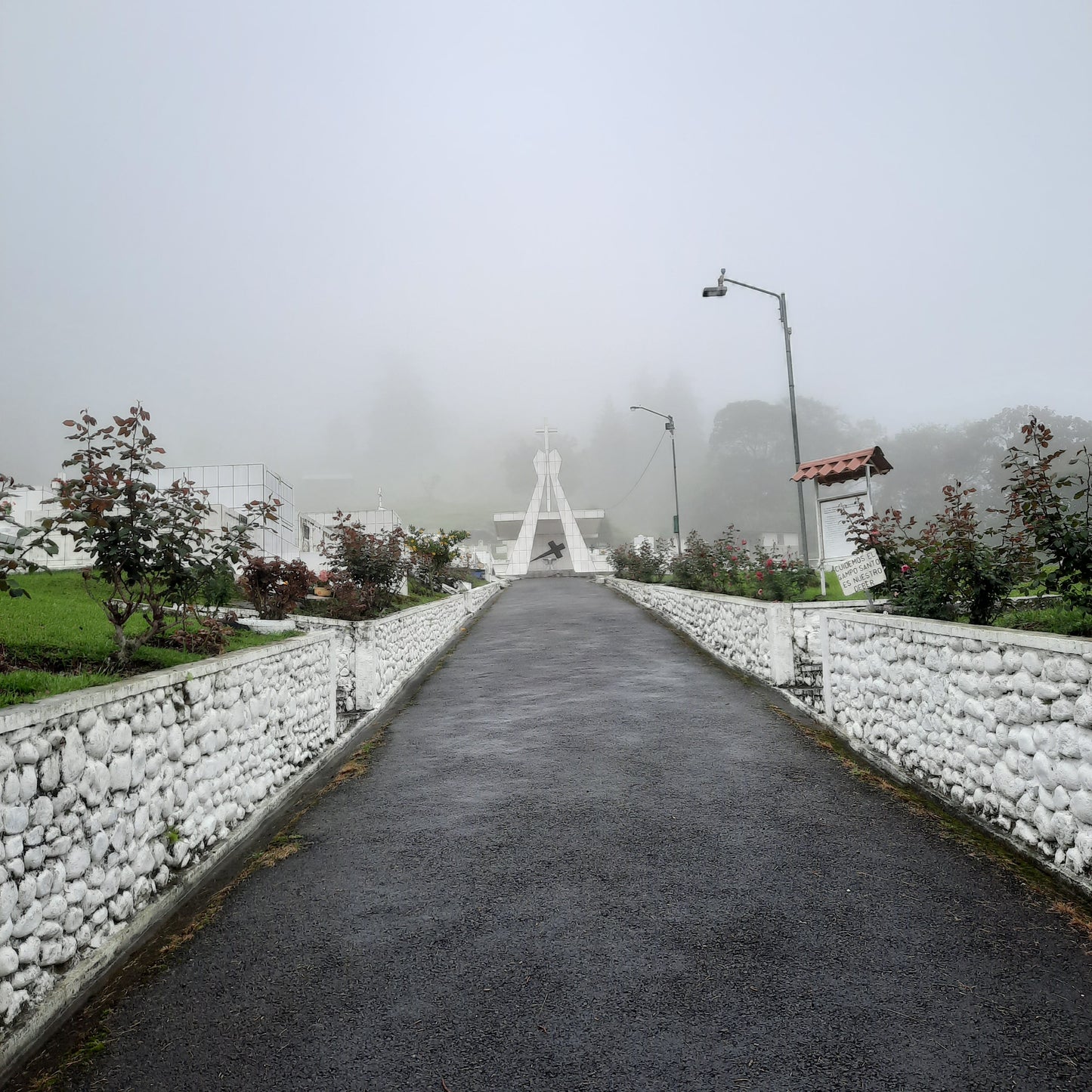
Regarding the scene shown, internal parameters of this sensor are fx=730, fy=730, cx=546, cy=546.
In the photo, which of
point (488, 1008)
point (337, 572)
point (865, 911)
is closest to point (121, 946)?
point (488, 1008)

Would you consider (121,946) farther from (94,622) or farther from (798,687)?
(798,687)

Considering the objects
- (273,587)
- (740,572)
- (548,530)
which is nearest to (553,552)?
(548,530)

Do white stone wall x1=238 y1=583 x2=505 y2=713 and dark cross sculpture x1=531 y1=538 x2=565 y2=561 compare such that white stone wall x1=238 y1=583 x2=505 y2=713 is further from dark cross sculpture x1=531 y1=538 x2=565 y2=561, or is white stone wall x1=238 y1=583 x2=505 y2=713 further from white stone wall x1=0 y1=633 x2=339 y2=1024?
dark cross sculpture x1=531 y1=538 x2=565 y2=561

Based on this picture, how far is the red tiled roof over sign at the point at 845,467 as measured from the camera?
493 inches

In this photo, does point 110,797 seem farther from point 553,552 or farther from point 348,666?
point 553,552

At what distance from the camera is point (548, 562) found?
229 ft

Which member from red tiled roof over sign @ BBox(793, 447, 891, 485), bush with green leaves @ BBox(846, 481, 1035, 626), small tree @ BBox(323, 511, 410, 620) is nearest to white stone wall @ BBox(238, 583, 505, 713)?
small tree @ BBox(323, 511, 410, 620)

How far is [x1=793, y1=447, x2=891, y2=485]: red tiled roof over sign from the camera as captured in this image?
41.1 feet

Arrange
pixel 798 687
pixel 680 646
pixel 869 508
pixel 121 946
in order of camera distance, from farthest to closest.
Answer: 1. pixel 680 646
2. pixel 869 508
3. pixel 798 687
4. pixel 121 946

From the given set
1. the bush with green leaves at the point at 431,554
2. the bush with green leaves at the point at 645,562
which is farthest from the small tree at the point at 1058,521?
the bush with green leaves at the point at 645,562

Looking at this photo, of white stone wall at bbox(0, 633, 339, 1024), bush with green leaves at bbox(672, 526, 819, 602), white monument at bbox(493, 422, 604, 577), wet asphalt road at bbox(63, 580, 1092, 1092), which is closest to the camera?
wet asphalt road at bbox(63, 580, 1092, 1092)

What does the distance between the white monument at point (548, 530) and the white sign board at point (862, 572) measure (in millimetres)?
48640

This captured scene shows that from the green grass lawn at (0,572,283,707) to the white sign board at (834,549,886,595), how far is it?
6088 millimetres

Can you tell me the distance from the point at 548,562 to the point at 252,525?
63.5m
